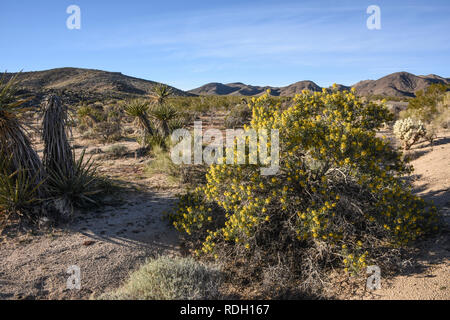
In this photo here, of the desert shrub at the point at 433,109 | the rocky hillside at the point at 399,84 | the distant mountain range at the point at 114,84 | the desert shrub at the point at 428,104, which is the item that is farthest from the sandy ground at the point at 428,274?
the rocky hillside at the point at 399,84

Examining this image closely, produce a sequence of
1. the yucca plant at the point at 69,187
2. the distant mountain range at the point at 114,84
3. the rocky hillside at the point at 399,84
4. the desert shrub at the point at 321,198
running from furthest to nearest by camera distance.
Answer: the rocky hillside at the point at 399,84, the distant mountain range at the point at 114,84, the yucca plant at the point at 69,187, the desert shrub at the point at 321,198

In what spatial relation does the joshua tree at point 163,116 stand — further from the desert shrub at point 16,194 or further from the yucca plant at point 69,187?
the desert shrub at point 16,194

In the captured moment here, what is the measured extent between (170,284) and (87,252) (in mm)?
2091

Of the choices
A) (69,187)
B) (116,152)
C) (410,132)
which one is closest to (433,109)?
(410,132)

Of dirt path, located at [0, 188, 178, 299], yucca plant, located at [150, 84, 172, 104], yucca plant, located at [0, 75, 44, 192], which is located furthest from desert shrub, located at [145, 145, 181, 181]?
yucca plant, located at [150, 84, 172, 104]

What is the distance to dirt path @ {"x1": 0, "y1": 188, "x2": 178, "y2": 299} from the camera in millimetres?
3803

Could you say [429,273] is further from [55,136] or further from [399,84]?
[399,84]

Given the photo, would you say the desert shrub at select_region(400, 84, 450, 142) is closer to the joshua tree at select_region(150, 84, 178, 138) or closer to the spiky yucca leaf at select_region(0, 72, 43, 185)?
the joshua tree at select_region(150, 84, 178, 138)

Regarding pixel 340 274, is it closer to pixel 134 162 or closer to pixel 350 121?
pixel 350 121

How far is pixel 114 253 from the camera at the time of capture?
4.63 metres

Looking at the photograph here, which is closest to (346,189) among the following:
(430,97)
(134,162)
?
(134,162)

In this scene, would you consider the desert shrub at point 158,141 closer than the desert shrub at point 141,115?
Yes

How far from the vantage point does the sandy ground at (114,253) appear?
367 centimetres

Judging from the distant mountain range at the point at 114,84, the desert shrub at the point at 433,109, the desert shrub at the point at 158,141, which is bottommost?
the desert shrub at the point at 158,141
